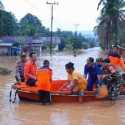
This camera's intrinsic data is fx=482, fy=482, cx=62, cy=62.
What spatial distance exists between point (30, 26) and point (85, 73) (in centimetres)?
9633

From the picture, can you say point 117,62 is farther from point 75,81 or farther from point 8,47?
point 8,47

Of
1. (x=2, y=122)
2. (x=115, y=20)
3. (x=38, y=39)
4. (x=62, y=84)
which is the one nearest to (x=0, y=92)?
(x=62, y=84)

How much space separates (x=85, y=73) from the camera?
15.0 metres

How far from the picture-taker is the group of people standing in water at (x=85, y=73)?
14148mm

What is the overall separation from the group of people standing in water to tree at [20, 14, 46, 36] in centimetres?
8967

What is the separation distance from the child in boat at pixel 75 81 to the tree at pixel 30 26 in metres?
90.7

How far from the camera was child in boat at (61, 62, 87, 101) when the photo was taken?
46.2 feet

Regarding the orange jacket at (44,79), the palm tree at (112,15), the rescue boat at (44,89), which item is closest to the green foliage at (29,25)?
the palm tree at (112,15)

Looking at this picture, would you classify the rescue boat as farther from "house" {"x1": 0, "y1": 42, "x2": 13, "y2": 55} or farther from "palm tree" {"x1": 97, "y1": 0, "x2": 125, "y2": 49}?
"house" {"x1": 0, "y1": 42, "x2": 13, "y2": 55}

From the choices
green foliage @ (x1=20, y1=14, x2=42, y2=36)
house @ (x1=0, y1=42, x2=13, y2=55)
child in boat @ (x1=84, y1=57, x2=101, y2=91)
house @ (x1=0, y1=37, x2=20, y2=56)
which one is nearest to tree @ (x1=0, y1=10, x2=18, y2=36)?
house @ (x1=0, y1=37, x2=20, y2=56)

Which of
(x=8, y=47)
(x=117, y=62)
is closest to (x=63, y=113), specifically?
(x=117, y=62)

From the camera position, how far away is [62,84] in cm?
1534

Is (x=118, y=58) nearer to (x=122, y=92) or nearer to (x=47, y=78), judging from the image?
(x=122, y=92)

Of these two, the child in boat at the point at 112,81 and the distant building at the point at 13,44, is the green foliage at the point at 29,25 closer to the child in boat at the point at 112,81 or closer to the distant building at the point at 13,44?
the distant building at the point at 13,44
